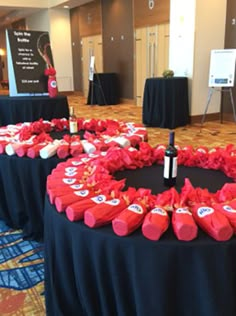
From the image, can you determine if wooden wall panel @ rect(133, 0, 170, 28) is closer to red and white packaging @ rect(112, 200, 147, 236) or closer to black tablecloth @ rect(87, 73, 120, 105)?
black tablecloth @ rect(87, 73, 120, 105)

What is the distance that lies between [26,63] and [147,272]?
13.8 feet

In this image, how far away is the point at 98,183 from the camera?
158cm

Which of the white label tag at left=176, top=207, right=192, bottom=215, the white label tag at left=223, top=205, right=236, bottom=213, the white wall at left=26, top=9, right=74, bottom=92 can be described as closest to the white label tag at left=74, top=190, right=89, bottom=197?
the white label tag at left=176, top=207, right=192, bottom=215

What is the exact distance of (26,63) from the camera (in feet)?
15.8

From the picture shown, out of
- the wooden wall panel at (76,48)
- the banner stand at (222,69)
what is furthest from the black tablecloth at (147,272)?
the wooden wall panel at (76,48)

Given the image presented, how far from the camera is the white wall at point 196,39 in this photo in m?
6.52

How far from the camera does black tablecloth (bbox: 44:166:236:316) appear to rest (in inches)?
45.9

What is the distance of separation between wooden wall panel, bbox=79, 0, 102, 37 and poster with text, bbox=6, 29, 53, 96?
692cm

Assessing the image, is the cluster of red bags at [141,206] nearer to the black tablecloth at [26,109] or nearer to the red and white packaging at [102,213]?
the red and white packaging at [102,213]

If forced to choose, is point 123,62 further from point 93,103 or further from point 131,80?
point 93,103

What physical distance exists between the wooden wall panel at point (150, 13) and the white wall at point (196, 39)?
1.61 metres

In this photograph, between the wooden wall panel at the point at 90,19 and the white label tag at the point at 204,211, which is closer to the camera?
the white label tag at the point at 204,211

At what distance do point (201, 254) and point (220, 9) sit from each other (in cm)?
661

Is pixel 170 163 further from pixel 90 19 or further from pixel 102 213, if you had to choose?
pixel 90 19
